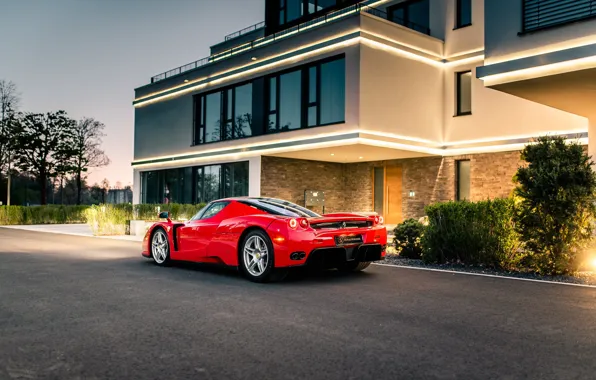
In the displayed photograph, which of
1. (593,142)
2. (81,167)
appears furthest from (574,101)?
(81,167)

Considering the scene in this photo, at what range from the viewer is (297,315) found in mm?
5590

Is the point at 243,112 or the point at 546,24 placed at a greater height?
the point at 243,112

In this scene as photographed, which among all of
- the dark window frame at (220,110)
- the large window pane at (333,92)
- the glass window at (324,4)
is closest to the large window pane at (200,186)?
the dark window frame at (220,110)

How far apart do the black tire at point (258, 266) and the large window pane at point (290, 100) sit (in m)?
13.5

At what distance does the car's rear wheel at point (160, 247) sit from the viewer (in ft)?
32.5

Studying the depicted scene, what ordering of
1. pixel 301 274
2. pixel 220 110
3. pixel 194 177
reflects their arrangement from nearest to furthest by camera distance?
pixel 301 274 < pixel 220 110 < pixel 194 177

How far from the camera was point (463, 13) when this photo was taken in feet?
69.8

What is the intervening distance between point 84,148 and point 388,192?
41579 mm

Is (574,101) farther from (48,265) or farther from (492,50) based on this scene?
(48,265)

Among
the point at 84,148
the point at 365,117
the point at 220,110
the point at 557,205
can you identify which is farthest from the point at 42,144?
the point at 557,205

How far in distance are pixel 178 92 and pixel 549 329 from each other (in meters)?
25.4

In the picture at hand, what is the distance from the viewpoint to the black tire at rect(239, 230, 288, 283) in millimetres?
7734

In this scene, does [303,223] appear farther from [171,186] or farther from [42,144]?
[42,144]

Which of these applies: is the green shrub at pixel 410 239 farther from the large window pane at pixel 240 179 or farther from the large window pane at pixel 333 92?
the large window pane at pixel 240 179
